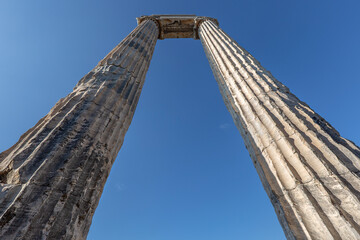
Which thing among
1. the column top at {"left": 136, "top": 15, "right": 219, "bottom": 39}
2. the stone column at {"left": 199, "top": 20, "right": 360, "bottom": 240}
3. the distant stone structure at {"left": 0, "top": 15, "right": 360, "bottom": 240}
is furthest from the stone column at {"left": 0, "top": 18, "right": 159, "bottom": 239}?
the column top at {"left": 136, "top": 15, "right": 219, "bottom": 39}

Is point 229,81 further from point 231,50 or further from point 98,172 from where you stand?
point 98,172

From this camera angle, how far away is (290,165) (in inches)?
150

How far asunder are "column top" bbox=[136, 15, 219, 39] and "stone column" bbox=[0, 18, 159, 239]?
1305 cm

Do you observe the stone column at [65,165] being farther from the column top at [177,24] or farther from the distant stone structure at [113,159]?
the column top at [177,24]

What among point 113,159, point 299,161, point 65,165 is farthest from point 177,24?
point 65,165

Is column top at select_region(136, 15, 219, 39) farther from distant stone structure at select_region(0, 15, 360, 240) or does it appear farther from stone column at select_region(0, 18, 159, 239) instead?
stone column at select_region(0, 18, 159, 239)

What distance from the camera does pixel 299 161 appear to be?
3.70 meters

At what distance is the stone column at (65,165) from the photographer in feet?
8.05

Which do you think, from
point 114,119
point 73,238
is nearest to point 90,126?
point 114,119

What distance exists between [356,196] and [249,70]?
197 inches

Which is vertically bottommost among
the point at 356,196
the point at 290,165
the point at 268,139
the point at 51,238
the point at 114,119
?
the point at 51,238

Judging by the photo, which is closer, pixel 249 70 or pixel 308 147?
pixel 308 147

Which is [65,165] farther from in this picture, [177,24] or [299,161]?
[177,24]

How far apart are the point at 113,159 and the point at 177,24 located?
51.6 feet
